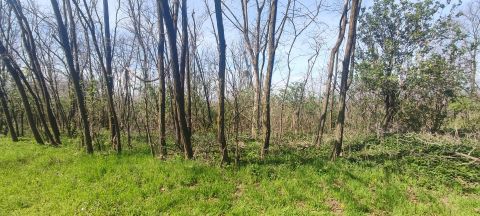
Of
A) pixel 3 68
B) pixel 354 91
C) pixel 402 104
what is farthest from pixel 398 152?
pixel 3 68

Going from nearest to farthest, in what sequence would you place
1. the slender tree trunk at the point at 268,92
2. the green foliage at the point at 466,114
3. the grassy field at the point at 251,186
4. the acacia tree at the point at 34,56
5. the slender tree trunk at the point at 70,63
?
the grassy field at the point at 251,186, the slender tree trunk at the point at 70,63, the slender tree trunk at the point at 268,92, the green foliage at the point at 466,114, the acacia tree at the point at 34,56

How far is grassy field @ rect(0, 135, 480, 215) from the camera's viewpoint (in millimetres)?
5082

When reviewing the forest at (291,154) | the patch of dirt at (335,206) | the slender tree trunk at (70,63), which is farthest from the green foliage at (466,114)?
the slender tree trunk at (70,63)

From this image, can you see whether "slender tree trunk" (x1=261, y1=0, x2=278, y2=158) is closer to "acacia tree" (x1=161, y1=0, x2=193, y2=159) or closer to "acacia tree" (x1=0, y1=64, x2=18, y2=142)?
"acacia tree" (x1=161, y1=0, x2=193, y2=159)

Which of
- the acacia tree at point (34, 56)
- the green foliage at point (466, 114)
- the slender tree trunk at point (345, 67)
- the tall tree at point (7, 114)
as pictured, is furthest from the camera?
the tall tree at point (7, 114)

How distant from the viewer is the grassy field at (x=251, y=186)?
508 centimetres

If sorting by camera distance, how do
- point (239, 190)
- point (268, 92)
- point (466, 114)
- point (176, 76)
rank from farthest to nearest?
point (466, 114), point (268, 92), point (176, 76), point (239, 190)

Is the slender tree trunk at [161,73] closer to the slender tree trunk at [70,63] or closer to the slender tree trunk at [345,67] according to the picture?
the slender tree trunk at [70,63]

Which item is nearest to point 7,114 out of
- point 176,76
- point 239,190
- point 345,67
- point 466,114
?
point 176,76

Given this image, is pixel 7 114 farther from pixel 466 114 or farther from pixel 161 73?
pixel 466 114

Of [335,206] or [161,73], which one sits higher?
[161,73]

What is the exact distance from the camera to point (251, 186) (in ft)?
19.4

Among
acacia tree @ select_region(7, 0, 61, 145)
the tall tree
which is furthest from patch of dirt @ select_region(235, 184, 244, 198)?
the tall tree

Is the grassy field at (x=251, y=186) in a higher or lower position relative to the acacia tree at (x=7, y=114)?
lower
